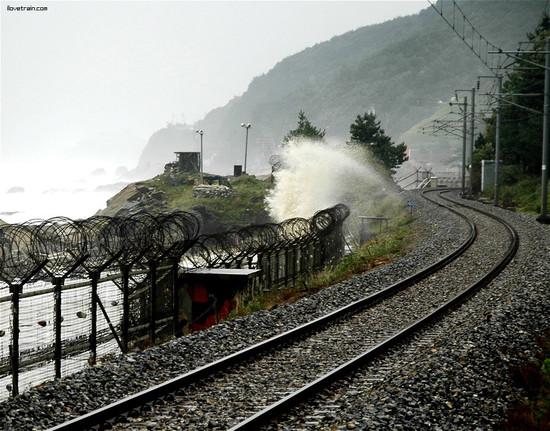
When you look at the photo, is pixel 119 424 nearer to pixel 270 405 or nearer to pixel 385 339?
pixel 270 405

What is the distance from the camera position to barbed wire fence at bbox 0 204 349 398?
13242mm

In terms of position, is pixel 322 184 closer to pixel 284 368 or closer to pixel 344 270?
pixel 344 270

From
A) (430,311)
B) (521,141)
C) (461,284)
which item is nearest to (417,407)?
(430,311)

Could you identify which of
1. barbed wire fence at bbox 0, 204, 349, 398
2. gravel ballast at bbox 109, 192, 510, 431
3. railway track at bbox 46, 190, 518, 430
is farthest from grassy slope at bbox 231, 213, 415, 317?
gravel ballast at bbox 109, 192, 510, 431

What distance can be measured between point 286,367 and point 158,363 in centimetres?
220

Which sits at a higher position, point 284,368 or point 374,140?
point 374,140

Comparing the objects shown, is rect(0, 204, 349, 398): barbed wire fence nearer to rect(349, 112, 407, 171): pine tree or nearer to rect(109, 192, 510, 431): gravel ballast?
rect(109, 192, 510, 431): gravel ballast

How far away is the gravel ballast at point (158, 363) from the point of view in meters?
9.77

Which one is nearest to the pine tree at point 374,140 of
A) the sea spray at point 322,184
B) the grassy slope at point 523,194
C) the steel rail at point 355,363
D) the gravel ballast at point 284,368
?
the sea spray at point 322,184

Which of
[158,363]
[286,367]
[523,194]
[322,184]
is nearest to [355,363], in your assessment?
[286,367]

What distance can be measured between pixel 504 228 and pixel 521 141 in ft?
80.9

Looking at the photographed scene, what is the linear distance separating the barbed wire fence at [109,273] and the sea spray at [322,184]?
26939mm

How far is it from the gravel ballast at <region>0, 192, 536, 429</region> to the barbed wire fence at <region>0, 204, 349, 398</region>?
5.43 ft

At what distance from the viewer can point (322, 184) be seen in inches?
2335
